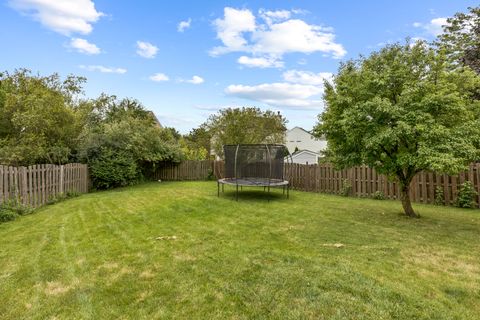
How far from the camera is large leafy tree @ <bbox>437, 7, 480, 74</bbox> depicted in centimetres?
1209

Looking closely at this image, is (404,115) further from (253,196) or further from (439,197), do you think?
(253,196)

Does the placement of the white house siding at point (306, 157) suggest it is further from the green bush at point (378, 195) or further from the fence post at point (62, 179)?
the fence post at point (62, 179)

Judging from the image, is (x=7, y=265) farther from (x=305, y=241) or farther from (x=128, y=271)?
(x=305, y=241)

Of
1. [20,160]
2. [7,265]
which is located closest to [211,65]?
[20,160]

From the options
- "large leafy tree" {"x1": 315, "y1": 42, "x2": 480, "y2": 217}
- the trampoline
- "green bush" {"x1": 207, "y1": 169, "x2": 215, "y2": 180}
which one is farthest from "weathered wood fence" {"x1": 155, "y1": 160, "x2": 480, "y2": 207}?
"green bush" {"x1": 207, "y1": 169, "x2": 215, "y2": 180}

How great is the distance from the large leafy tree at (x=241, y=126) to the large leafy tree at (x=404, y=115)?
17482mm

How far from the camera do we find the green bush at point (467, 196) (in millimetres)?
8320

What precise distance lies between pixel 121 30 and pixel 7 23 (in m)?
3.66

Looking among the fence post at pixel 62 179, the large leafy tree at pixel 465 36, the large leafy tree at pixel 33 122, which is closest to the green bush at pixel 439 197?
the large leafy tree at pixel 465 36

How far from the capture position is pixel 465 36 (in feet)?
41.8

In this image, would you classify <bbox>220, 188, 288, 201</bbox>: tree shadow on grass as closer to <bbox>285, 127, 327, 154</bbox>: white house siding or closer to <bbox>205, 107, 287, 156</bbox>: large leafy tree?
<bbox>205, 107, 287, 156</bbox>: large leafy tree

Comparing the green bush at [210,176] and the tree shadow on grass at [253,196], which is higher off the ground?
the green bush at [210,176]

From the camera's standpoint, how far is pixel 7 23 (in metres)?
9.48

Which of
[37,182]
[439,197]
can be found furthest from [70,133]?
[439,197]
